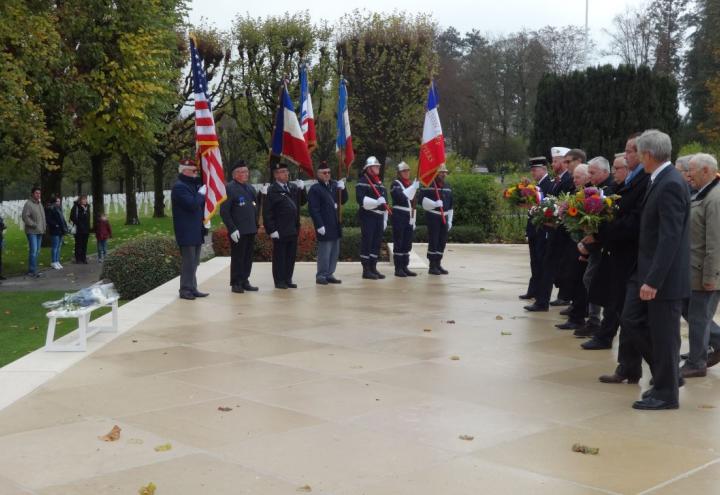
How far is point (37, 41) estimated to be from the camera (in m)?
21.1

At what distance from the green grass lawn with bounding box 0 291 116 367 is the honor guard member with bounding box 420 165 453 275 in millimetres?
5920

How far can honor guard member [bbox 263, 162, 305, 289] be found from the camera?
539 inches

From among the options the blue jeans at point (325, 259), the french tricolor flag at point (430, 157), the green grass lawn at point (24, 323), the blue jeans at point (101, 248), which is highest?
the french tricolor flag at point (430, 157)

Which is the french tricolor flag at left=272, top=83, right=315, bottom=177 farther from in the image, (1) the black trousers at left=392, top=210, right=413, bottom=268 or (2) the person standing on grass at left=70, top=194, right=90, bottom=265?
(2) the person standing on grass at left=70, top=194, right=90, bottom=265

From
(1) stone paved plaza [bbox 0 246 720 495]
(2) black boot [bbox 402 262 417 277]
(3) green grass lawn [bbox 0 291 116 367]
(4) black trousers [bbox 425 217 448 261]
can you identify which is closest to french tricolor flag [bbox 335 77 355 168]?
(4) black trousers [bbox 425 217 448 261]

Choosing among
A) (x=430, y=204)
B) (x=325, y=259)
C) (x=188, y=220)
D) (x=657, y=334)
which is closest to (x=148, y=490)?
(x=657, y=334)

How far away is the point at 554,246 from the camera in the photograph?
35.0 ft

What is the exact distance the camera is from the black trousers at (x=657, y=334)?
20.8 feet

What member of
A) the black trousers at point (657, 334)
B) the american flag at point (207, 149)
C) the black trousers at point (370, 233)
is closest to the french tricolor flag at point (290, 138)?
the black trousers at point (370, 233)

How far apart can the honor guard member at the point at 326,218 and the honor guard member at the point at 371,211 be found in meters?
0.44

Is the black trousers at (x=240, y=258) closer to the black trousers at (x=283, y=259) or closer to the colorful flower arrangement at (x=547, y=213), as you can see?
the black trousers at (x=283, y=259)

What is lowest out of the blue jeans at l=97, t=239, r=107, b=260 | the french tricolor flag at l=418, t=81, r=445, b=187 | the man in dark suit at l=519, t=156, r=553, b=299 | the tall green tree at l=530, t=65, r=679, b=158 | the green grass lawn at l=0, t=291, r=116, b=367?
the green grass lawn at l=0, t=291, r=116, b=367

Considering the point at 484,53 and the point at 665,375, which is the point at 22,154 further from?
the point at 484,53

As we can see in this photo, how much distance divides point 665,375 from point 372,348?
10.8ft
